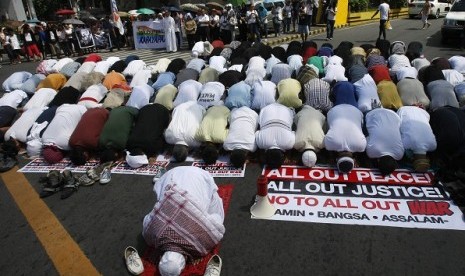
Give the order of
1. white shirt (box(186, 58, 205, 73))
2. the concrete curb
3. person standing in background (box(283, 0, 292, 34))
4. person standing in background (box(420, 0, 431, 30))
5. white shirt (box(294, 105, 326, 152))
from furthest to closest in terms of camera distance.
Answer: person standing in background (box(420, 0, 431, 30))
person standing in background (box(283, 0, 292, 34))
the concrete curb
white shirt (box(186, 58, 205, 73))
white shirt (box(294, 105, 326, 152))

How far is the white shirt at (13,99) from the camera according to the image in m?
7.82

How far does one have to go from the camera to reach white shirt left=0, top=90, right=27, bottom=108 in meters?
7.82

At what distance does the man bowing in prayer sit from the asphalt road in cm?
1131

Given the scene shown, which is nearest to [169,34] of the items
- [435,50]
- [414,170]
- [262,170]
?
[435,50]

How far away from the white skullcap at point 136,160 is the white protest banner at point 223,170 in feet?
2.71

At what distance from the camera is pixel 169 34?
14789mm

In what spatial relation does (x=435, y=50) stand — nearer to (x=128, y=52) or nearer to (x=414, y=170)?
(x=414, y=170)

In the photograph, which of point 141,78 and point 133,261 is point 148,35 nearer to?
point 141,78

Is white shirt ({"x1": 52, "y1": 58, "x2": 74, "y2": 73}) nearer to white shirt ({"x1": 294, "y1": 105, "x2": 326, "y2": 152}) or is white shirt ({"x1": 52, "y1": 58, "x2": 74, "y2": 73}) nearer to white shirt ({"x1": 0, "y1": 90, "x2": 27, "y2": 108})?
white shirt ({"x1": 0, "y1": 90, "x2": 27, "y2": 108})

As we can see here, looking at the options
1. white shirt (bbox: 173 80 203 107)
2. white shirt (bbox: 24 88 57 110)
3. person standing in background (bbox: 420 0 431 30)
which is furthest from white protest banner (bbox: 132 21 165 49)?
person standing in background (bbox: 420 0 431 30)

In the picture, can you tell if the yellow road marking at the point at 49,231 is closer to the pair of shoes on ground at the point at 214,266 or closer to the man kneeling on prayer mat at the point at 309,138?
the pair of shoes on ground at the point at 214,266

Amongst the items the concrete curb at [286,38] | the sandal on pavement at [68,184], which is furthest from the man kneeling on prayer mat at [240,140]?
the concrete curb at [286,38]

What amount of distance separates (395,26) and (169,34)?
42.5ft

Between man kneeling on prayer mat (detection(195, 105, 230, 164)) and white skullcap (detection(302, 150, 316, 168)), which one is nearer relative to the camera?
white skullcap (detection(302, 150, 316, 168))
